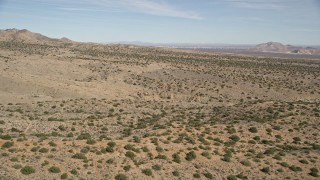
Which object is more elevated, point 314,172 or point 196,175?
point 196,175

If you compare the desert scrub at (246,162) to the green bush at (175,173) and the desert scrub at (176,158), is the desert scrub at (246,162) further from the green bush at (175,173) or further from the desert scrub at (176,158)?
the green bush at (175,173)

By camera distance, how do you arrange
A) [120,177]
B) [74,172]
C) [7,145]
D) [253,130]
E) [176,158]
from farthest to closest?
[253,130]
[176,158]
[7,145]
[120,177]
[74,172]

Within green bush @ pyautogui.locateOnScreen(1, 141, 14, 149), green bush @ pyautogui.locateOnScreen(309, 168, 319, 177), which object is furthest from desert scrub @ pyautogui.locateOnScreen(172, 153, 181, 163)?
green bush @ pyautogui.locateOnScreen(1, 141, 14, 149)

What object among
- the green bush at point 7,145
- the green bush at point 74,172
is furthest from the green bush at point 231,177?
the green bush at point 7,145

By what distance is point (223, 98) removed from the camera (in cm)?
7031

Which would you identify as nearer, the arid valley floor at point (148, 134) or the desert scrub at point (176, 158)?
the arid valley floor at point (148, 134)

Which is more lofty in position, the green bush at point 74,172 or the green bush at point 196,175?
the green bush at point 74,172

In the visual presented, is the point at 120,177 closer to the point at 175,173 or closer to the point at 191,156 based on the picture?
the point at 175,173

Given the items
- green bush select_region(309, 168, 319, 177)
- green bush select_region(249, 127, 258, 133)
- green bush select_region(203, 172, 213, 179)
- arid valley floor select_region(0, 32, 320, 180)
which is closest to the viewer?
arid valley floor select_region(0, 32, 320, 180)

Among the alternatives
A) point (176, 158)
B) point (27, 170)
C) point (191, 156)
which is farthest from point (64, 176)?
point (191, 156)

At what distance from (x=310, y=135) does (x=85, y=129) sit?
23556 mm

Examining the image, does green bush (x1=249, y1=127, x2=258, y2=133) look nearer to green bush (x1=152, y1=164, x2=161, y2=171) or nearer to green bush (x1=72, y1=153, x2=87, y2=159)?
green bush (x1=152, y1=164, x2=161, y2=171)

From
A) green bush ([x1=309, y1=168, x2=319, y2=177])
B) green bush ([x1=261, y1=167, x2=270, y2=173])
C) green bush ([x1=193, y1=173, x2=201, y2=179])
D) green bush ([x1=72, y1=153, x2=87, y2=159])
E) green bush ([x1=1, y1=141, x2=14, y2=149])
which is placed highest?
green bush ([x1=1, y1=141, x2=14, y2=149])

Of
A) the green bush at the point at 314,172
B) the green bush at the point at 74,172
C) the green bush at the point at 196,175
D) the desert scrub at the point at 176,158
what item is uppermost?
the green bush at the point at 74,172
